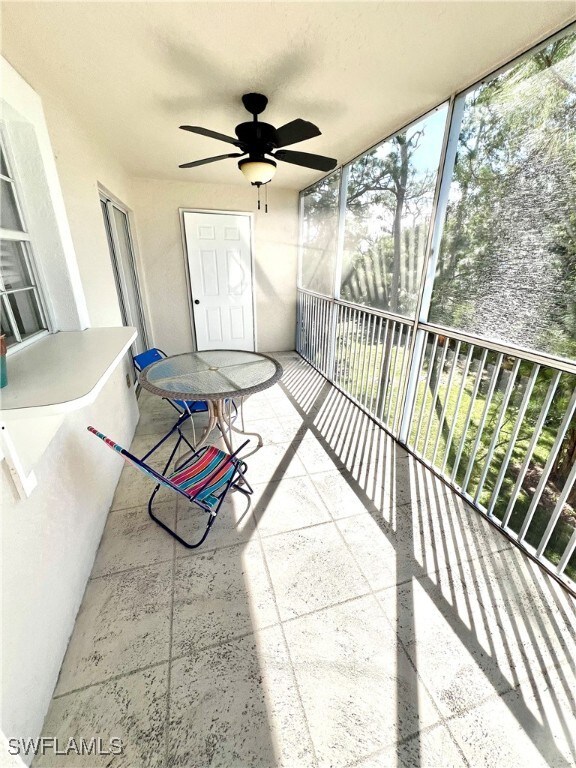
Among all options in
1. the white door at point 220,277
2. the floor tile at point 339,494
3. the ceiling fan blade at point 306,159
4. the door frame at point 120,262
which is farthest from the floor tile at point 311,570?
the white door at point 220,277

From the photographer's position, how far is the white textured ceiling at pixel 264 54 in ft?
4.30

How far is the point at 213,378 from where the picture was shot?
218cm

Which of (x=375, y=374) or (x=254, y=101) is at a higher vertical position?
(x=254, y=101)

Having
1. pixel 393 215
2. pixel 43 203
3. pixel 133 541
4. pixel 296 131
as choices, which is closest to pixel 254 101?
pixel 296 131

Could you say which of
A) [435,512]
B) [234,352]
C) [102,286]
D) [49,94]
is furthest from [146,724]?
[49,94]

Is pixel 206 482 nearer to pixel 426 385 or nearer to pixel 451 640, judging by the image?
pixel 451 640

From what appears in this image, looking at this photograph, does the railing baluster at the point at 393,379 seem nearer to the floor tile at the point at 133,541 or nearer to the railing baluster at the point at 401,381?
the railing baluster at the point at 401,381

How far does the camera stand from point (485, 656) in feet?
4.11

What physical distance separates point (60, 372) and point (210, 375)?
1.08 meters

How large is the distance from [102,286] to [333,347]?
2.48 metres

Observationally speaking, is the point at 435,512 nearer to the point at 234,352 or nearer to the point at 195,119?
the point at 234,352

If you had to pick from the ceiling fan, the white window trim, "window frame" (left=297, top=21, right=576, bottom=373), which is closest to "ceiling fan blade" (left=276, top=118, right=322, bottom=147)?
the ceiling fan

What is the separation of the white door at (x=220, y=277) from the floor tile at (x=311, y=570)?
Answer: 3.57 meters

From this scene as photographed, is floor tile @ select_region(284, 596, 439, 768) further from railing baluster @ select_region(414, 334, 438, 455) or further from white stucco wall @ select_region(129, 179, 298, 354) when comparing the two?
white stucco wall @ select_region(129, 179, 298, 354)
